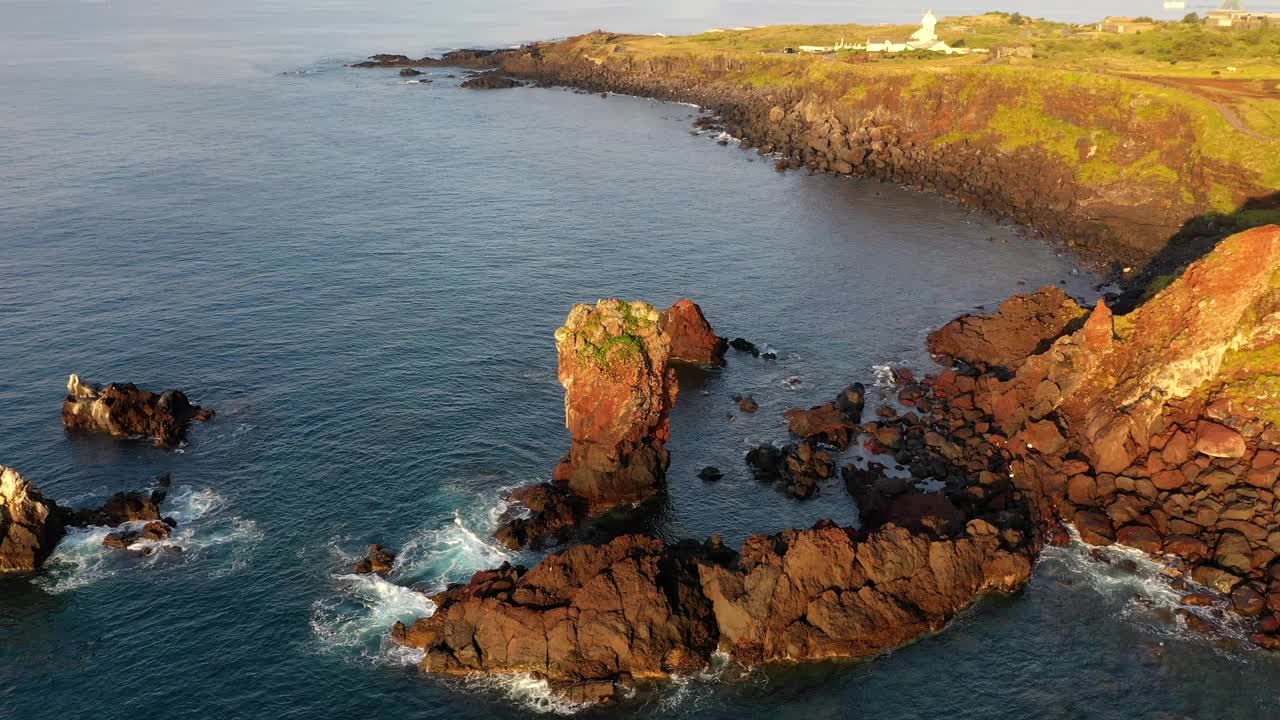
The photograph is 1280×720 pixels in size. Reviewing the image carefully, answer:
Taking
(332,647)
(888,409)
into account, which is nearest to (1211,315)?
(888,409)

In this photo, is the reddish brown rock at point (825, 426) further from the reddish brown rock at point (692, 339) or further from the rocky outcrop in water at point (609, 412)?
the reddish brown rock at point (692, 339)

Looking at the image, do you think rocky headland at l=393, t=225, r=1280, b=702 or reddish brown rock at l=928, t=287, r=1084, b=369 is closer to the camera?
rocky headland at l=393, t=225, r=1280, b=702

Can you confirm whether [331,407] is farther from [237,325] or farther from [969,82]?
[969,82]

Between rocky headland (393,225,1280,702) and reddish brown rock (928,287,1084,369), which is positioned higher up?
reddish brown rock (928,287,1084,369)

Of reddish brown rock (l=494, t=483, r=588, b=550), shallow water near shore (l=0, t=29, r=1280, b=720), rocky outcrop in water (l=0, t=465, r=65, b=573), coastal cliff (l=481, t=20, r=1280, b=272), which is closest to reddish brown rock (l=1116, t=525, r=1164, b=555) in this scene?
shallow water near shore (l=0, t=29, r=1280, b=720)

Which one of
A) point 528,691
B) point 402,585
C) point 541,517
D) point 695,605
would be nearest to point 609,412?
point 541,517

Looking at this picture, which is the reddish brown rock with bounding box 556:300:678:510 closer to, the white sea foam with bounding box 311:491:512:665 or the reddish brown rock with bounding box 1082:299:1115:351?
the white sea foam with bounding box 311:491:512:665
